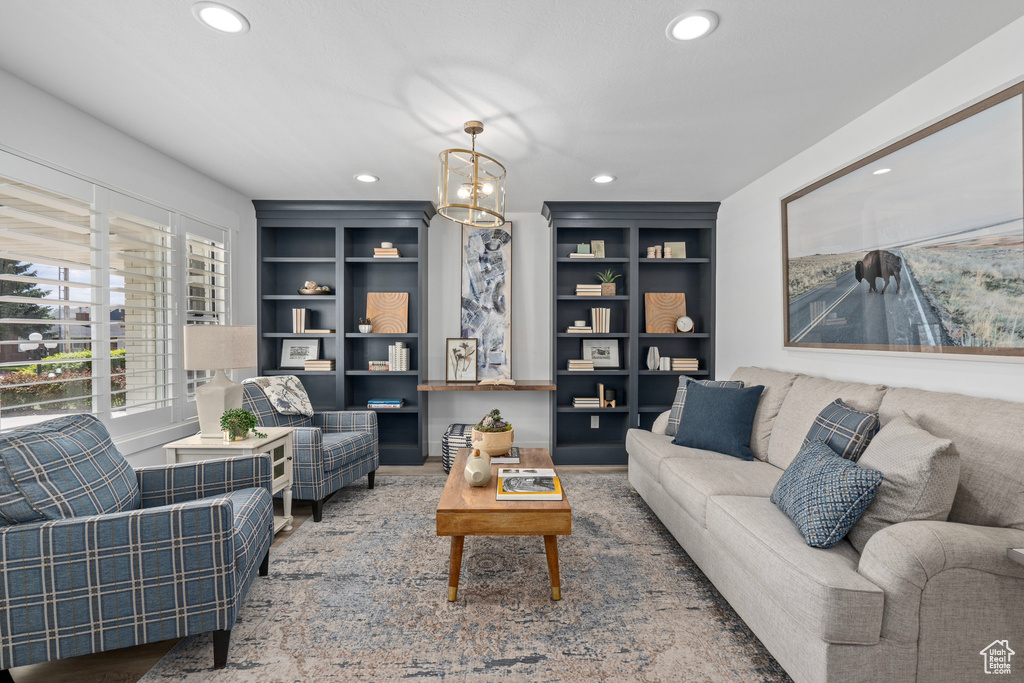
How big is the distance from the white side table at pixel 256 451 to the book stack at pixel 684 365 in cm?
339

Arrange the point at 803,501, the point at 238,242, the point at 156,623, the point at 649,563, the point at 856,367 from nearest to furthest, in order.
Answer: the point at 156,623
the point at 803,501
the point at 649,563
the point at 856,367
the point at 238,242

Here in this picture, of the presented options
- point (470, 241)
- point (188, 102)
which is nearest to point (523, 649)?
point (188, 102)

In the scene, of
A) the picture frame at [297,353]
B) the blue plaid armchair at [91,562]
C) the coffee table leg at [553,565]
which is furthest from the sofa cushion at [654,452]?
the picture frame at [297,353]

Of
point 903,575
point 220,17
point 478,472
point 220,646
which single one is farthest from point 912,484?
point 220,17

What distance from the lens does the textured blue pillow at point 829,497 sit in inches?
65.3

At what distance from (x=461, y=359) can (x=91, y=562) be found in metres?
3.31

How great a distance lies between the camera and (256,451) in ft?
8.70

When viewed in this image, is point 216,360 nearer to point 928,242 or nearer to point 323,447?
point 323,447

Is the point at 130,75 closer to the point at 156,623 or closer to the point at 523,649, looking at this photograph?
the point at 156,623

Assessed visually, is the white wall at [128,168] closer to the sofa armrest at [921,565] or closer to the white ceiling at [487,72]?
the white ceiling at [487,72]

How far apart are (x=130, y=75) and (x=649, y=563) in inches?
139

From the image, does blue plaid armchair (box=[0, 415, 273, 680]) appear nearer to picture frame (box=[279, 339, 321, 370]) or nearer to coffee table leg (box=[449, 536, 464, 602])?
coffee table leg (box=[449, 536, 464, 602])

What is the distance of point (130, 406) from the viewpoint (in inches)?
115

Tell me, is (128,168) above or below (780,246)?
above
